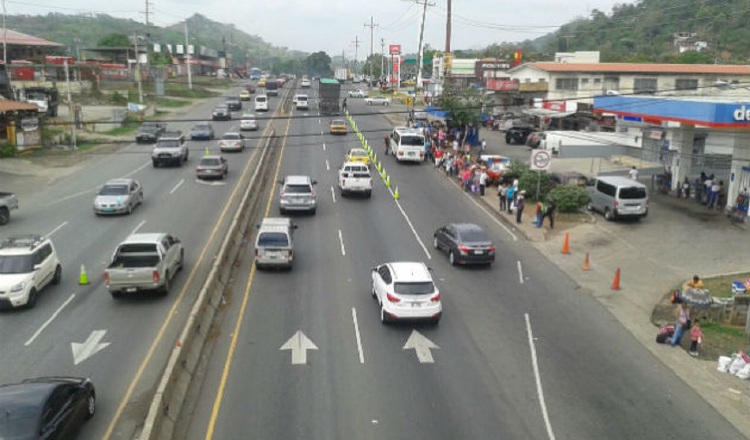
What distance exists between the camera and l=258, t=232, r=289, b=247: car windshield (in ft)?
83.0

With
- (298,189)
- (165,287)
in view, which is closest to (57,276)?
(165,287)

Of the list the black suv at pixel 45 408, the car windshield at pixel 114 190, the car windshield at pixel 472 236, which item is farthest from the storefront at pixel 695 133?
the black suv at pixel 45 408

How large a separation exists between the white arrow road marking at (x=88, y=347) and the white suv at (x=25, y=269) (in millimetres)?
3330

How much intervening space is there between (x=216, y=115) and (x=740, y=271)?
57.3 metres

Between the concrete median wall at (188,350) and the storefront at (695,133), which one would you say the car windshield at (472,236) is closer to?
the concrete median wall at (188,350)

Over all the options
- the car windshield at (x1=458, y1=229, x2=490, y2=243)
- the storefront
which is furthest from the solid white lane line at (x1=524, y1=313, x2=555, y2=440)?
the storefront

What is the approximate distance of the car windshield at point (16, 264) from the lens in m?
21.5

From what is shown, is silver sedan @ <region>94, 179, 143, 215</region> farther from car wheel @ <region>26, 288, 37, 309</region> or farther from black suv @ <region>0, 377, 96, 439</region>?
black suv @ <region>0, 377, 96, 439</region>

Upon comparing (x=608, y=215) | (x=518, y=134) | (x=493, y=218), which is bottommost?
(x=493, y=218)

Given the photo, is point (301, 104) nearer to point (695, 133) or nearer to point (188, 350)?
point (695, 133)

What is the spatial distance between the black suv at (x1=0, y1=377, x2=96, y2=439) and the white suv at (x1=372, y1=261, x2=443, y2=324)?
8685 millimetres

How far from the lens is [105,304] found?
21.8 m

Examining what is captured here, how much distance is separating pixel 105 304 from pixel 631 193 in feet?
80.3

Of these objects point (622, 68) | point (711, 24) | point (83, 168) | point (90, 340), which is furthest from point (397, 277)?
point (711, 24)
